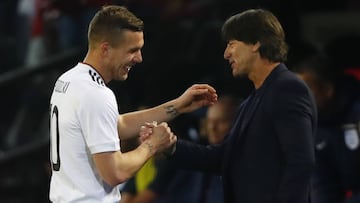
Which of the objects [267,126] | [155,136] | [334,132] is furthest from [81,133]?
[334,132]

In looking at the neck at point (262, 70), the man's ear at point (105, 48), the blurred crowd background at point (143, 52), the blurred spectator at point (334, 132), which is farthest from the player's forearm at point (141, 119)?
the blurred crowd background at point (143, 52)

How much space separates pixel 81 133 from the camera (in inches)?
221

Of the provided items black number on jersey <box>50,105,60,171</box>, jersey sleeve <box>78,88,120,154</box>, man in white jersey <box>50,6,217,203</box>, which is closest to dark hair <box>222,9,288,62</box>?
man in white jersey <box>50,6,217,203</box>

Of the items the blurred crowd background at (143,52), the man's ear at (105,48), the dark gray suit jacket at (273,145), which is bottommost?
the blurred crowd background at (143,52)

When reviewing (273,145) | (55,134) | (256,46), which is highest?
(256,46)

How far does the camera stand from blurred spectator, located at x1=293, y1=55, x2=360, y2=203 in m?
7.41

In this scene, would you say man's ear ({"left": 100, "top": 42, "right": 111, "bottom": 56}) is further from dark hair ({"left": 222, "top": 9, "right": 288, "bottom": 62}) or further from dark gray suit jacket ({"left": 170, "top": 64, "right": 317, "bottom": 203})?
dark gray suit jacket ({"left": 170, "top": 64, "right": 317, "bottom": 203})

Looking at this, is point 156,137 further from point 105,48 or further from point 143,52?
point 143,52

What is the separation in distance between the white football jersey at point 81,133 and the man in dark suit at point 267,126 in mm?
641

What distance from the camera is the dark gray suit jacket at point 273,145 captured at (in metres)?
5.73

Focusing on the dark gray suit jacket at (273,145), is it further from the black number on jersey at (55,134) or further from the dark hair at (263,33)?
the black number on jersey at (55,134)

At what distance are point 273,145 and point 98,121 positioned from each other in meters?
0.84

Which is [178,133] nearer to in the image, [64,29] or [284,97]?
[64,29]

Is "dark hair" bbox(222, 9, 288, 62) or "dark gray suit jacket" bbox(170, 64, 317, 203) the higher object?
"dark hair" bbox(222, 9, 288, 62)
